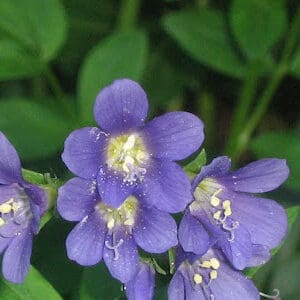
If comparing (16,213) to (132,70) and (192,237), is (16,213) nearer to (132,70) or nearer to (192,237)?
(192,237)

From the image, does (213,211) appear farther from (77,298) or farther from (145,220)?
(77,298)

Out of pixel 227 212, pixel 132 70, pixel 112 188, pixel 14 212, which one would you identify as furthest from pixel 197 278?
pixel 132 70

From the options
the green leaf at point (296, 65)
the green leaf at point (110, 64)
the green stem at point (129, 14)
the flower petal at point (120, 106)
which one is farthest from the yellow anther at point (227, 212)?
the green stem at point (129, 14)

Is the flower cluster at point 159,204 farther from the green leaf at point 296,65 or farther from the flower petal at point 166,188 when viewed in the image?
the green leaf at point 296,65

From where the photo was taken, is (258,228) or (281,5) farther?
(281,5)

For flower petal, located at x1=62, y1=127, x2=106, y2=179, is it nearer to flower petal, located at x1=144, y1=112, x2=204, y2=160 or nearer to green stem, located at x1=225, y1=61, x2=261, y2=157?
flower petal, located at x1=144, y1=112, x2=204, y2=160

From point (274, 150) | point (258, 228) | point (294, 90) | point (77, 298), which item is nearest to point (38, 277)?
point (77, 298)
